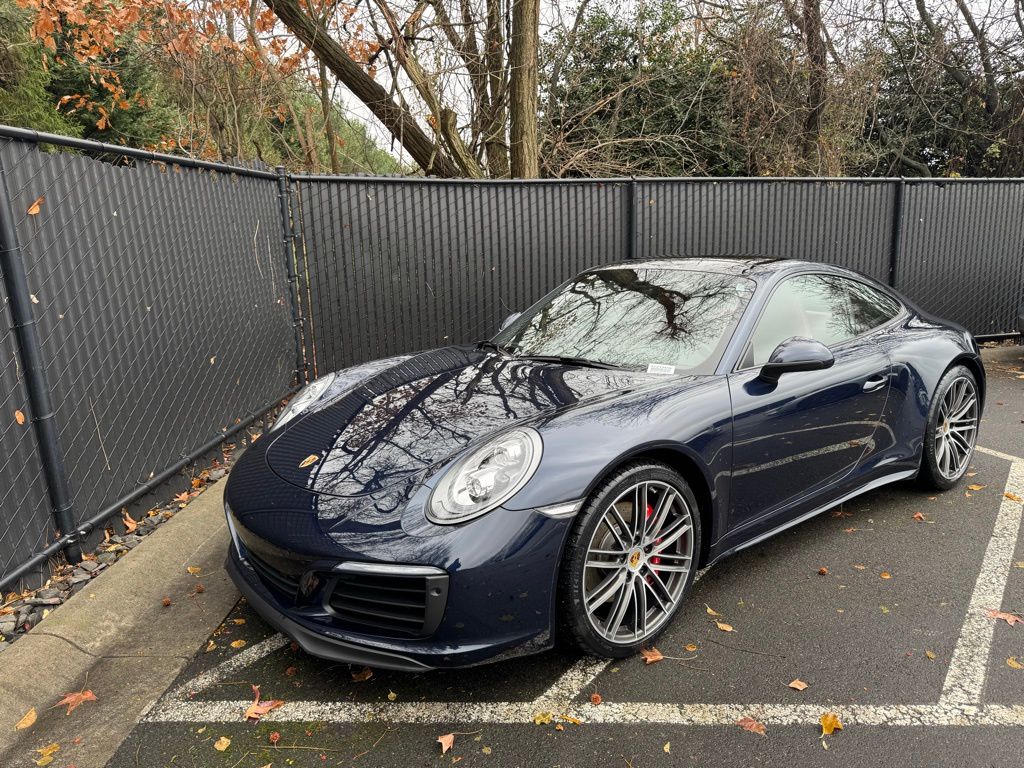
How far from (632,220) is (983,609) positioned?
548 centimetres

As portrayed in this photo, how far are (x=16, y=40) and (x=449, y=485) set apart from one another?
16.2m

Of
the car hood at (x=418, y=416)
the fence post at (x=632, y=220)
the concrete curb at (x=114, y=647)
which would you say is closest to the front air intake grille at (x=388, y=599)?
the car hood at (x=418, y=416)

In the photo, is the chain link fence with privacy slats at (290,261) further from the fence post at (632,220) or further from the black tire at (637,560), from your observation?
the black tire at (637,560)

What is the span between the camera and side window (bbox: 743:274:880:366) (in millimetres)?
3223

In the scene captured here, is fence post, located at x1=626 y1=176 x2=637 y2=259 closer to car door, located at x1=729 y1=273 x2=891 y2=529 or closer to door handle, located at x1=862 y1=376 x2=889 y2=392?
car door, located at x1=729 y1=273 x2=891 y2=529

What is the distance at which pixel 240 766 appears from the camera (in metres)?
2.13

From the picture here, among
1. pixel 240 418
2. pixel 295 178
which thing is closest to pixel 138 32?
pixel 295 178

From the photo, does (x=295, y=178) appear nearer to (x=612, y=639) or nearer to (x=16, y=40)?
(x=612, y=639)

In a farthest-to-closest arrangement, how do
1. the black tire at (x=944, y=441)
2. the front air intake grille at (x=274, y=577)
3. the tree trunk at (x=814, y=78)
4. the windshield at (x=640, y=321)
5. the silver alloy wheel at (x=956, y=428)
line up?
1. the tree trunk at (x=814, y=78)
2. the silver alloy wheel at (x=956, y=428)
3. the black tire at (x=944, y=441)
4. the windshield at (x=640, y=321)
5. the front air intake grille at (x=274, y=577)

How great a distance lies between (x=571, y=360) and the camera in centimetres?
327

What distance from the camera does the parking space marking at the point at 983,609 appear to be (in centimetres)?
242

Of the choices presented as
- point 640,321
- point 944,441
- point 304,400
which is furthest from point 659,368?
point 944,441

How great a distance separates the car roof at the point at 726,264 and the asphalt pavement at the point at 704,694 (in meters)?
1.45

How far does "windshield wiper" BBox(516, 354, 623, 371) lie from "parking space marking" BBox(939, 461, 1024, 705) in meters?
1.65
